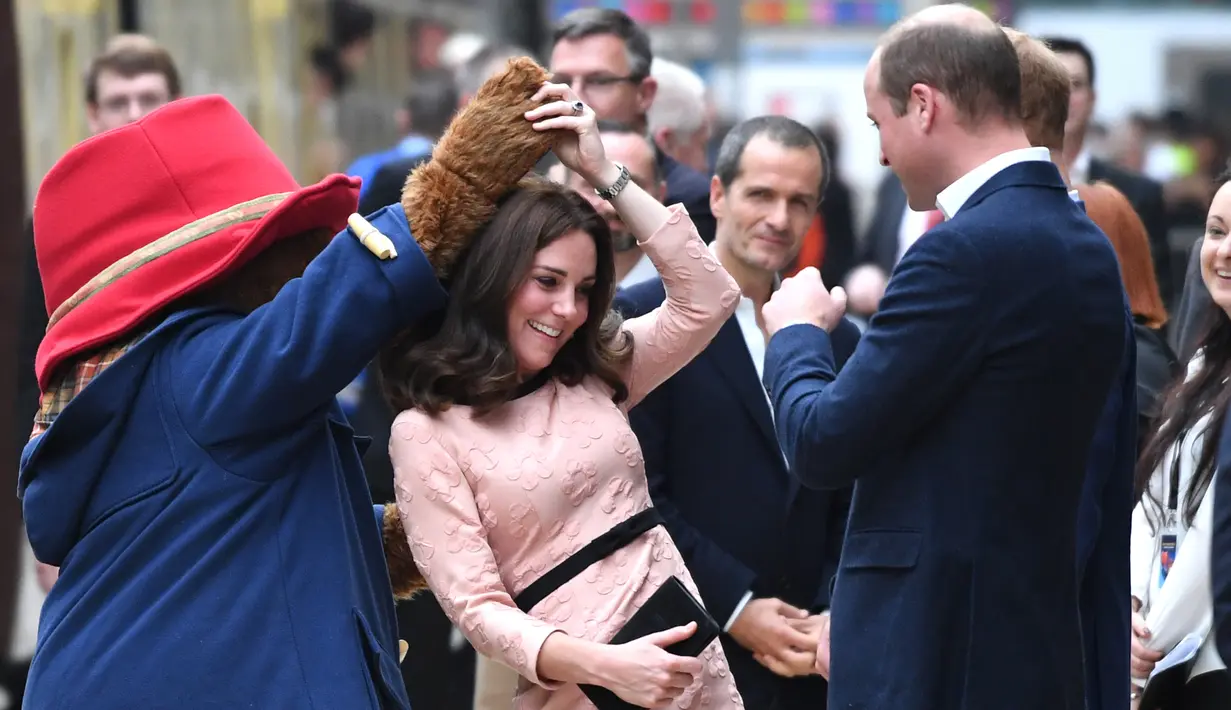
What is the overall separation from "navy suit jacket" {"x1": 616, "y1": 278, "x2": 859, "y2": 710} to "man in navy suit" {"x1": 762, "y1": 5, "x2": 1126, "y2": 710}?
40.3 inches

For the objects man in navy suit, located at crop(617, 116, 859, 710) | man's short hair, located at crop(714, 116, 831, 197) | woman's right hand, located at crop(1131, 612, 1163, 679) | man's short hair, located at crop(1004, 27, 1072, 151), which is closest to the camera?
man's short hair, located at crop(1004, 27, 1072, 151)

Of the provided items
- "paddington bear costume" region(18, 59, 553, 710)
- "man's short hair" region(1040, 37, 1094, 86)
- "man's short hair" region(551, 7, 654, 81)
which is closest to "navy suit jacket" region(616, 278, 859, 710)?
"paddington bear costume" region(18, 59, 553, 710)

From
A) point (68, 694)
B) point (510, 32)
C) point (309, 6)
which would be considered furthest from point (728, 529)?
point (309, 6)

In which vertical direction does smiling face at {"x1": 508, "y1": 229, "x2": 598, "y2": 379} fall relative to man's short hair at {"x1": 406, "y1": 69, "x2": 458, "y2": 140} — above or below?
above

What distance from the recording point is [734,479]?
14.9ft

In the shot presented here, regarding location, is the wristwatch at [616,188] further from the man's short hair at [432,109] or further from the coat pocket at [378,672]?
the man's short hair at [432,109]

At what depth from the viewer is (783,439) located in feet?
11.5

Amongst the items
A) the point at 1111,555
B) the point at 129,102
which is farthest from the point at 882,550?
the point at 129,102

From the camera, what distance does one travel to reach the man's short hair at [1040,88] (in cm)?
406

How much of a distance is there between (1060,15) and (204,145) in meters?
33.4

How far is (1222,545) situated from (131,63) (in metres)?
4.00

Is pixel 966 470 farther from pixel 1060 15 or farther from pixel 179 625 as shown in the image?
pixel 1060 15

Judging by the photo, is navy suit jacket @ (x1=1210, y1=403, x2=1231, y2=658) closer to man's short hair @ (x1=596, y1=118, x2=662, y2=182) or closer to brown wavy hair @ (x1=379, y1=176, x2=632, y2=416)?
brown wavy hair @ (x1=379, y1=176, x2=632, y2=416)

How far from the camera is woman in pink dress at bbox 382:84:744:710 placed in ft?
11.2
